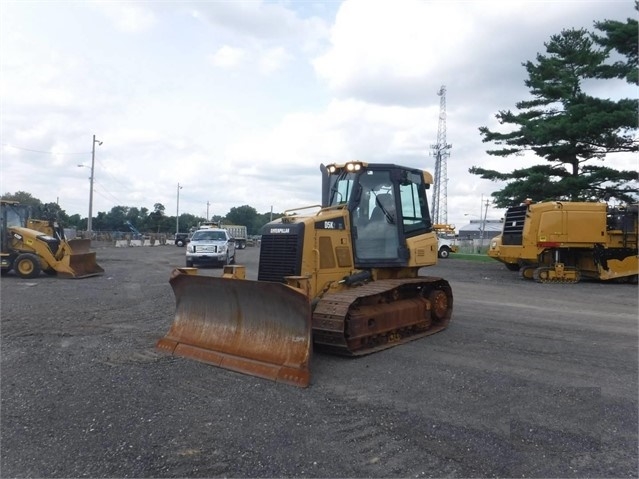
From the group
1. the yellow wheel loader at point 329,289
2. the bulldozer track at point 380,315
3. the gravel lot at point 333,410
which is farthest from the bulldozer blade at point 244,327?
the bulldozer track at point 380,315

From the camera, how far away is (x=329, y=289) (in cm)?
762

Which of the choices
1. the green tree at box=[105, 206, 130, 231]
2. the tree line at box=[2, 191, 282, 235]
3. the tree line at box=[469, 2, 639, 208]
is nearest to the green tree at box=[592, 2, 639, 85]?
the tree line at box=[469, 2, 639, 208]

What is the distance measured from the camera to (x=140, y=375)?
588 centimetres

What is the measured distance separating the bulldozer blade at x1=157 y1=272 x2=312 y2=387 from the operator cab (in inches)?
80.5

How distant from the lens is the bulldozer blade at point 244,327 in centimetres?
605

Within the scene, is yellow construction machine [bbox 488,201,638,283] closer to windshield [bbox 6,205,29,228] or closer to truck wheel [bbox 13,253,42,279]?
truck wheel [bbox 13,253,42,279]

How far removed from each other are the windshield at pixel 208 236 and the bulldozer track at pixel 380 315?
16417 mm

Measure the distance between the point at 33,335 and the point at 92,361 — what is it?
2220 millimetres

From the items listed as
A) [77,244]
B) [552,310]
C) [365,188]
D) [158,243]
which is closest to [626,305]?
[552,310]

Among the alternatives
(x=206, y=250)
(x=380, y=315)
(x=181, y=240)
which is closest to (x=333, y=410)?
(x=380, y=315)

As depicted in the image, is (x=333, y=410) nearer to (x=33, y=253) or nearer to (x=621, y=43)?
(x=33, y=253)

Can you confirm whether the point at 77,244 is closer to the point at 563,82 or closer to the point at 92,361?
the point at 92,361

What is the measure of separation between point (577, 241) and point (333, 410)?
15386mm

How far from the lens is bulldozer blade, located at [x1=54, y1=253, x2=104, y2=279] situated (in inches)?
695
